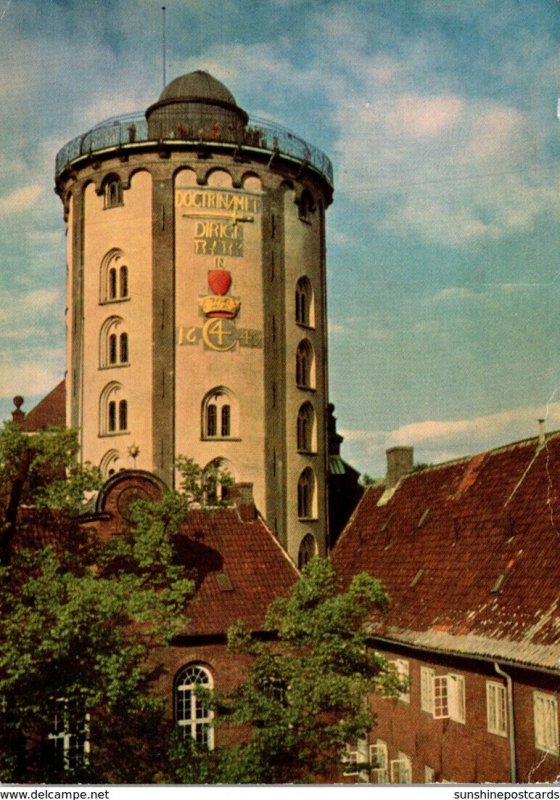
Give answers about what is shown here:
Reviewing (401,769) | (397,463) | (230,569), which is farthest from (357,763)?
(397,463)

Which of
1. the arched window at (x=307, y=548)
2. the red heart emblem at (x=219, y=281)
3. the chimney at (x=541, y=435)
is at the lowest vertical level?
the arched window at (x=307, y=548)

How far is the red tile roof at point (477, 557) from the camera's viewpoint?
20656 mm

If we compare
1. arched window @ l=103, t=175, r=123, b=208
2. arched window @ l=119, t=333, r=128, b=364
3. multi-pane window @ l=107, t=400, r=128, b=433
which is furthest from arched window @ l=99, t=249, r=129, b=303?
multi-pane window @ l=107, t=400, r=128, b=433

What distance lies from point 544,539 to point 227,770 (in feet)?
31.1

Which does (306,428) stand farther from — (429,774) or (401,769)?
(429,774)

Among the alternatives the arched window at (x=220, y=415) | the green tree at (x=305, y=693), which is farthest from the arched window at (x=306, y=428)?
the green tree at (x=305, y=693)

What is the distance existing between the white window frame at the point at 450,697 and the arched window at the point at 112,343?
23.2 m

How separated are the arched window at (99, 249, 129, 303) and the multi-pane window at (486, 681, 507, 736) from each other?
85.5 feet

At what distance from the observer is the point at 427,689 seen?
23172mm

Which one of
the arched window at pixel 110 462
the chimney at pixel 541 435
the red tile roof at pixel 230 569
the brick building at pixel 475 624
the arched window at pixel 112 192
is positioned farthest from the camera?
the arched window at pixel 112 192

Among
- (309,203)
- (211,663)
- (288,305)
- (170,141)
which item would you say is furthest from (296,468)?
(211,663)

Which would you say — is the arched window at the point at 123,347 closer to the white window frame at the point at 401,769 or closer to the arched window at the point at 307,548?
the arched window at the point at 307,548

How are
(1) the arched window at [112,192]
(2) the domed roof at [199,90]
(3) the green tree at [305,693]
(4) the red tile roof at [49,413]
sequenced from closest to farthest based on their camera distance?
(3) the green tree at [305,693] < (2) the domed roof at [199,90] < (1) the arched window at [112,192] < (4) the red tile roof at [49,413]

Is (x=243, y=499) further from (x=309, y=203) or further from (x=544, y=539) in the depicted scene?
(x=309, y=203)
